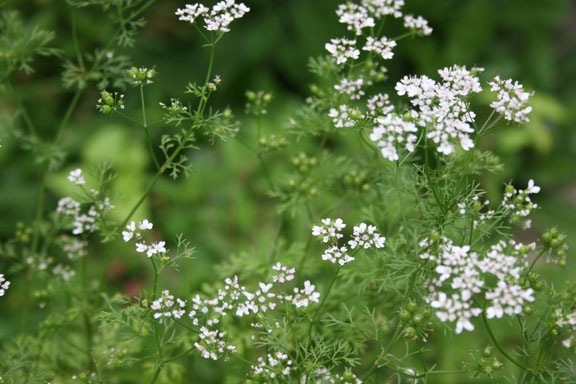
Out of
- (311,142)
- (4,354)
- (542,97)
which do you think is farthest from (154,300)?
(542,97)

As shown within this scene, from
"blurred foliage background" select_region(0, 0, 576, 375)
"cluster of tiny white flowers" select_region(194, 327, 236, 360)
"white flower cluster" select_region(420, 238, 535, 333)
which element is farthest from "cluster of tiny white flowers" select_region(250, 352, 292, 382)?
"blurred foliage background" select_region(0, 0, 576, 375)

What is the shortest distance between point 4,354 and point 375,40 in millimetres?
1842

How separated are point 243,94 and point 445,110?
359cm

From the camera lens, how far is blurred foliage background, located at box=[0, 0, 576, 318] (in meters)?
4.62

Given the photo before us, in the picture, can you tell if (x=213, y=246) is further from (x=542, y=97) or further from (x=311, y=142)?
(x=542, y=97)

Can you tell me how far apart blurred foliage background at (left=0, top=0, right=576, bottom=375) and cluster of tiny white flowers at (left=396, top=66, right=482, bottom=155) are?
2543mm

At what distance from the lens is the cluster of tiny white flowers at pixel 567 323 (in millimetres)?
1865

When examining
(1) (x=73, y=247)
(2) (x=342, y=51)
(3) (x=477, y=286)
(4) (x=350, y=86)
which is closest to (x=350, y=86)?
(4) (x=350, y=86)

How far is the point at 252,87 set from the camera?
534 cm

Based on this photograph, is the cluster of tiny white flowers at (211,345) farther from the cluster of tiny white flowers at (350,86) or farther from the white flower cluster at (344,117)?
the cluster of tiny white flowers at (350,86)

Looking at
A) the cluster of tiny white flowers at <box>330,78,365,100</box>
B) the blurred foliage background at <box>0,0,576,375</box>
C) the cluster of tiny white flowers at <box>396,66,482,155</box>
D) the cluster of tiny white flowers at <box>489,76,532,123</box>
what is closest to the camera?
the cluster of tiny white flowers at <box>396,66,482,155</box>

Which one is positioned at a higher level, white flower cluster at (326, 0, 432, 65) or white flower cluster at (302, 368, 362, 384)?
white flower cluster at (326, 0, 432, 65)

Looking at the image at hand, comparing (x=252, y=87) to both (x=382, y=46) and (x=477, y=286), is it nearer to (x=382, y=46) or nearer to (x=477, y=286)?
(x=382, y=46)

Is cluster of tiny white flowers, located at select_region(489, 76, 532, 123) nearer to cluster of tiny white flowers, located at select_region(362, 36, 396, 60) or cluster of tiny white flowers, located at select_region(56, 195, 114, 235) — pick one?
cluster of tiny white flowers, located at select_region(362, 36, 396, 60)
